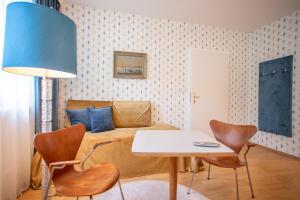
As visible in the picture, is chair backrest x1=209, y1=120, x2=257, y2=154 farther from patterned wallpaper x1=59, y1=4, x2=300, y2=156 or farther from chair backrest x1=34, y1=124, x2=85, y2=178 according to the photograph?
patterned wallpaper x1=59, y1=4, x2=300, y2=156

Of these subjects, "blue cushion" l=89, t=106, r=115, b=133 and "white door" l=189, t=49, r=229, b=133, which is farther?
"white door" l=189, t=49, r=229, b=133

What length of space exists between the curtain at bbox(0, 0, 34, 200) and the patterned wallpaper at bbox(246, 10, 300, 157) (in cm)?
425

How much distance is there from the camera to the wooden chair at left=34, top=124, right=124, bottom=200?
4.23 ft

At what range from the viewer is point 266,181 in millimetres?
2537

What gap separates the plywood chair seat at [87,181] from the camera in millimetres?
1295

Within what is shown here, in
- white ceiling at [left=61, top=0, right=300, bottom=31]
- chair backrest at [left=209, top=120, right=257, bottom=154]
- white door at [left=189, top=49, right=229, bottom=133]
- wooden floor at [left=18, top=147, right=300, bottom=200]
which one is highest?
white ceiling at [left=61, top=0, right=300, bottom=31]

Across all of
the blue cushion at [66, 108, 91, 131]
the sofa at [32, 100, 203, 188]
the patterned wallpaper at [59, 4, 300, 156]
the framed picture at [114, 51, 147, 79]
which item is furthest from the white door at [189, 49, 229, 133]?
the blue cushion at [66, 108, 91, 131]

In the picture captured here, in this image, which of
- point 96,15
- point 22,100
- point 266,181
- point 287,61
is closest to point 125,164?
point 22,100

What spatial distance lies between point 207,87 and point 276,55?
1500 mm

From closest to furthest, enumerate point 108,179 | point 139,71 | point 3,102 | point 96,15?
point 108,179, point 3,102, point 96,15, point 139,71

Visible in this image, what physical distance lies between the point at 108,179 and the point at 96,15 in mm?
3088

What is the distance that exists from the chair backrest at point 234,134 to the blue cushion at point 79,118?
184cm

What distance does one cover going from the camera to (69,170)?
166 cm

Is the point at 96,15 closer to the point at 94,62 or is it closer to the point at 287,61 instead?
the point at 94,62
